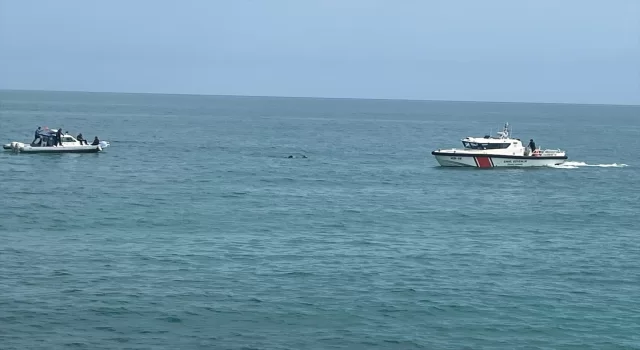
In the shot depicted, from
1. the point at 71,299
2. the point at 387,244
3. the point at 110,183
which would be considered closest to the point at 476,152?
the point at 110,183

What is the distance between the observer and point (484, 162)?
3755 inches

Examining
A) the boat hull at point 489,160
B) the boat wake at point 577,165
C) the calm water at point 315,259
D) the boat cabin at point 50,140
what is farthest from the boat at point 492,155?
the boat cabin at point 50,140

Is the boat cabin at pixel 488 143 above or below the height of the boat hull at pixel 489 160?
above

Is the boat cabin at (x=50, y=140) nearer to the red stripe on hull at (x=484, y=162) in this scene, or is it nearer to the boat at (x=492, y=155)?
the boat at (x=492, y=155)

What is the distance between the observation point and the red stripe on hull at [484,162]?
95000 millimetres

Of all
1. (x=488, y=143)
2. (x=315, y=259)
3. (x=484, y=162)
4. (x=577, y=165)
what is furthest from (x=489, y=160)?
(x=315, y=259)

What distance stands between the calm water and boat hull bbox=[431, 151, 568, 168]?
1683 millimetres

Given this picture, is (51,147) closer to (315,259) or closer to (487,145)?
(487,145)

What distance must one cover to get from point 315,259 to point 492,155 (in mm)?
50153

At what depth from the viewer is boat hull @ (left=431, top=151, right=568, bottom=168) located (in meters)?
94.9

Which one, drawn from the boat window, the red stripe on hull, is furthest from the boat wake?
the red stripe on hull

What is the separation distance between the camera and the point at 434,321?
37.6 m

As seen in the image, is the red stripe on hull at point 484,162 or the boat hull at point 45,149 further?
the boat hull at point 45,149

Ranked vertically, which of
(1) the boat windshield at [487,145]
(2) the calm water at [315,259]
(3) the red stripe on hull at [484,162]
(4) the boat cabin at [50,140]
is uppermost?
(1) the boat windshield at [487,145]
